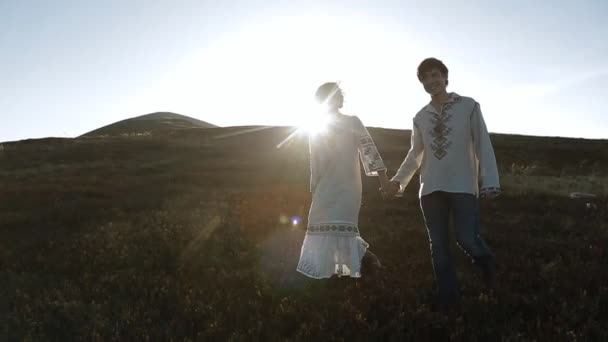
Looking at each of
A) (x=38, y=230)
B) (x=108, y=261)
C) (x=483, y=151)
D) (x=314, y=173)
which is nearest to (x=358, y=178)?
(x=314, y=173)

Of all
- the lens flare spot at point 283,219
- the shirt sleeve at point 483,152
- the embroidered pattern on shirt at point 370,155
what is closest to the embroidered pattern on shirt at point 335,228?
the embroidered pattern on shirt at point 370,155

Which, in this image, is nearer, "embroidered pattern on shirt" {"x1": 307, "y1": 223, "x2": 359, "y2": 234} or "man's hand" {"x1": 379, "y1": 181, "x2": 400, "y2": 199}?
"man's hand" {"x1": 379, "y1": 181, "x2": 400, "y2": 199}

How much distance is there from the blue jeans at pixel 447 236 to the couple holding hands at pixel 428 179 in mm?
11

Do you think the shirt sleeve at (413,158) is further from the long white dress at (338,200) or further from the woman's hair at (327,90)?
the woman's hair at (327,90)

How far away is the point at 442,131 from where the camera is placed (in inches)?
223

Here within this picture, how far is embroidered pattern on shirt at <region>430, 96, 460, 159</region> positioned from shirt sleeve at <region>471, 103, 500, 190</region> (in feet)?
0.94

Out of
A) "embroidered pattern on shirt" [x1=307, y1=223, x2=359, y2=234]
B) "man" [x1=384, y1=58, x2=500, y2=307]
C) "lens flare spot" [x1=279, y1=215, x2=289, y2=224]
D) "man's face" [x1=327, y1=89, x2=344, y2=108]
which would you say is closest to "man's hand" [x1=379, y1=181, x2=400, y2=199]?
"man" [x1=384, y1=58, x2=500, y2=307]

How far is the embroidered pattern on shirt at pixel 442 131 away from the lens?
221 inches

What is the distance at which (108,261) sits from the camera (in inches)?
309

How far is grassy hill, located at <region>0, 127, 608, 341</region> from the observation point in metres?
5.09

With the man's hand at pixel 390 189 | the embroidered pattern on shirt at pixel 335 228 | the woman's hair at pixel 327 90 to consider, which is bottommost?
the embroidered pattern on shirt at pixel 335 228

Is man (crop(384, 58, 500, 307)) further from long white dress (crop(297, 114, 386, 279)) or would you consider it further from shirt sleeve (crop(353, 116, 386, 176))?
long white dress (crop(297, 114, 386, 279))

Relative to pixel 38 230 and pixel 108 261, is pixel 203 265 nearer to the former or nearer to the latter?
pixel 108 261

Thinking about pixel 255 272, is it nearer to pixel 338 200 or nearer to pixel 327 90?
pixel 338 200
